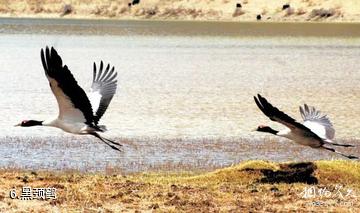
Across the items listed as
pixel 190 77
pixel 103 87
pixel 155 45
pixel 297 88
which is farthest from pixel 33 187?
pixel 155 45

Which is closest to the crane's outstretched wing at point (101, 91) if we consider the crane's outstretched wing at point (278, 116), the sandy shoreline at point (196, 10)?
the crane's outstretched wing at point (278, 116)

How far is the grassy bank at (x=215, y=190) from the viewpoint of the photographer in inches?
428

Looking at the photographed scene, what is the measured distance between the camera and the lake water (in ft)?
56.3

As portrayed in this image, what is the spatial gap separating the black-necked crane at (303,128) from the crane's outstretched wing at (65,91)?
2123 millimetres

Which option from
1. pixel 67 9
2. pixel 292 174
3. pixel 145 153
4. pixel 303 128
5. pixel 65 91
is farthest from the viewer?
pixel 67 9

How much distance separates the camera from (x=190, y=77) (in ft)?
115

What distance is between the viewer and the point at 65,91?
11469 millimetres

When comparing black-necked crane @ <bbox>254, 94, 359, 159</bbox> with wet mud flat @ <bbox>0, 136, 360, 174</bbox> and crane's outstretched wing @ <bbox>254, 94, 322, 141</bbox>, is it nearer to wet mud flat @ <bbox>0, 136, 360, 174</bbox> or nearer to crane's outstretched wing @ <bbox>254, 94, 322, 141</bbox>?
crane's outstretched wing @ <bbox>254, 94, 322, 141</bbox>

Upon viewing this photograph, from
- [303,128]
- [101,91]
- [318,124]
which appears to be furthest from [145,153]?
[303,128]

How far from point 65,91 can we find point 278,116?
8.46 feet

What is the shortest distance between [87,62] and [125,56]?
4986 millimetres

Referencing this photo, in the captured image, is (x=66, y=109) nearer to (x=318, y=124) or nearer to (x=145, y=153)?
(x=318, y=124)

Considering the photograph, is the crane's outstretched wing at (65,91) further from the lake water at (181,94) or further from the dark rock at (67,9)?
the dark rock at (67,9)

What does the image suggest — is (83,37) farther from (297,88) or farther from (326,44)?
(297,88)
